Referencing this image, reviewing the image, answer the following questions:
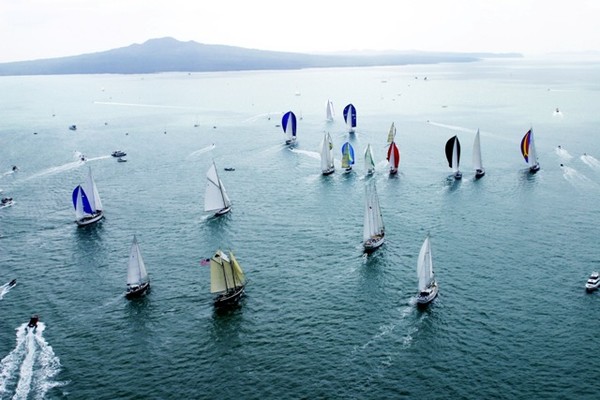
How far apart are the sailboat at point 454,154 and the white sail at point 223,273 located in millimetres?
81990

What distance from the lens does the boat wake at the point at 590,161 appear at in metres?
150

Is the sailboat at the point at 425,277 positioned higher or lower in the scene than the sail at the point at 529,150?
lower

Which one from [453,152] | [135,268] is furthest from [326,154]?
[135,268]

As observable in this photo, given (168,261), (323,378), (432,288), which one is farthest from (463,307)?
(168,261)

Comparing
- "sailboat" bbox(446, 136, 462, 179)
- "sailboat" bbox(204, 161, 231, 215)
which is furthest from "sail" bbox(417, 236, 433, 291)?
"sailboat" bbox(446, 136, 462, 179)

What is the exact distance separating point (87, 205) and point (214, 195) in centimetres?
2763

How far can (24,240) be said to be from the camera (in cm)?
11031

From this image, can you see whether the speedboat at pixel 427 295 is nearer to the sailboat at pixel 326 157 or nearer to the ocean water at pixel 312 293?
the ocean water at pixel 312 293

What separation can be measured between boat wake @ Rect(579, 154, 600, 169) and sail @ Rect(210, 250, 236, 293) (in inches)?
4530

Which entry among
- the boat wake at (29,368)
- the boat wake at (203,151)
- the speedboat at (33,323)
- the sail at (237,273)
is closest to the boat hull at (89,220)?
the speedboat at (33,323)

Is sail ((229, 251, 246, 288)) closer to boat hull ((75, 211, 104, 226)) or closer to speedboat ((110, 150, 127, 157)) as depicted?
boat hull ((75, 211, 104, 226))

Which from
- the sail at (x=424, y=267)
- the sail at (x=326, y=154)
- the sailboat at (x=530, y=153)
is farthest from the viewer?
the sail at (x=326, y=154)

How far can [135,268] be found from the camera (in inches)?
3391

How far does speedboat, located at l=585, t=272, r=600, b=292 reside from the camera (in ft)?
267
